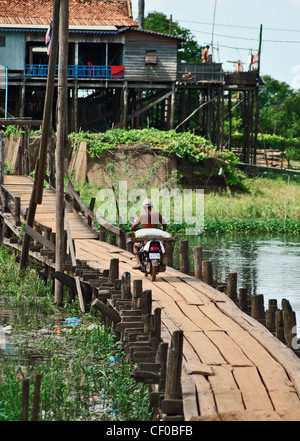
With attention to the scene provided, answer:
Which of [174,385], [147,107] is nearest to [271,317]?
[174,385]

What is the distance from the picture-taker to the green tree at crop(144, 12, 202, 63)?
5100 centimetres

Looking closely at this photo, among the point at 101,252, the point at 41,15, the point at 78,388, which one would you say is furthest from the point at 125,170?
the point at 78,388

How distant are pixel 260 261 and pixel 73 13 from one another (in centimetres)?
1973

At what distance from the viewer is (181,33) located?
51.5 meters

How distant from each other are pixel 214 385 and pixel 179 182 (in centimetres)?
2450

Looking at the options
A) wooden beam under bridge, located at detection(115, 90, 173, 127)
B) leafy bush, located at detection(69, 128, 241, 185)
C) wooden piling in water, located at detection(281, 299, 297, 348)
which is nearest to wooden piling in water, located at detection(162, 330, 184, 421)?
wooden piling in water, located at detection(281, 299, 297, 348)

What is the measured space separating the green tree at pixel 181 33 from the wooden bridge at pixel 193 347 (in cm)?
3879

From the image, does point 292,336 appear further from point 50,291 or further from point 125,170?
point 125,170

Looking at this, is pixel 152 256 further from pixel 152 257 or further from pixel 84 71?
pixel 84 71

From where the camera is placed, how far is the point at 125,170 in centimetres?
3016

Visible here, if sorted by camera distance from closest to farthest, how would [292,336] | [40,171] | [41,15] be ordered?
1. [292,336]
2. [40,171]
3. [41,15]

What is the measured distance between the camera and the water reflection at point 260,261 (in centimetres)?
1708

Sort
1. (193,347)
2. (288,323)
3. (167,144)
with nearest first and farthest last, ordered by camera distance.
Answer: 1. (193,347)
2. (288,323)
3. (167,144)

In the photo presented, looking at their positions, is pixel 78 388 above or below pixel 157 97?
below
